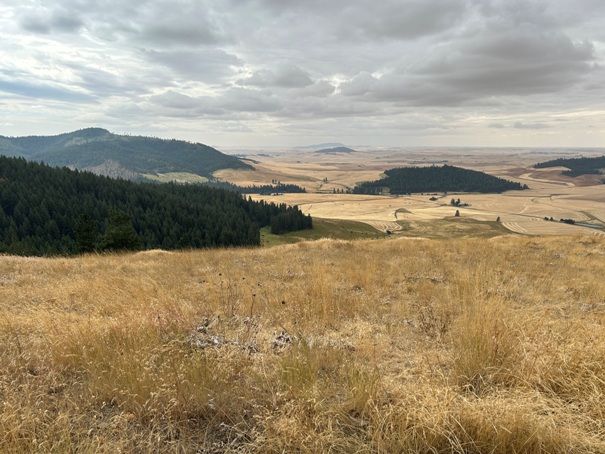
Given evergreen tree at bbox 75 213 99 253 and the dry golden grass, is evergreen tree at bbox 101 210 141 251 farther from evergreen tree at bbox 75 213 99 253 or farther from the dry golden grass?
the dry golden grass

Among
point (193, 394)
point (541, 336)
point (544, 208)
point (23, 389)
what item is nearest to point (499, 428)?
point (541, 336)

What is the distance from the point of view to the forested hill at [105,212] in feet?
330

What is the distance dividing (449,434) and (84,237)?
2304 inches

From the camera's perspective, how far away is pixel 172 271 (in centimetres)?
1298

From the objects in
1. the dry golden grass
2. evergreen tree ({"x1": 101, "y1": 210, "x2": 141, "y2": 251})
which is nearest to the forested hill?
evergreen tree ({"x1": 101, "y1": 210, "x2": 141, "y2": 251})

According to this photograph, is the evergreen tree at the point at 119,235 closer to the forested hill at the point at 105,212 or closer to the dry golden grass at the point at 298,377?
the dry golden grass at the point at 298,377

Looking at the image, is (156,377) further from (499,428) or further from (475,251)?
(475,251)

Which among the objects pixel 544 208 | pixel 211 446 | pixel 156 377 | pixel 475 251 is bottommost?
pixel 544 208

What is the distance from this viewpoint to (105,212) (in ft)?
389

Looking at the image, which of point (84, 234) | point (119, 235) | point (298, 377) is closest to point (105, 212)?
point (84, 234)

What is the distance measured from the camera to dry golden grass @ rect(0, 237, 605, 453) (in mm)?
2836

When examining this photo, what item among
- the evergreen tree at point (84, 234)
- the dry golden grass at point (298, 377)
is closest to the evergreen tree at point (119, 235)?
the evergreen tree at point (84, 234)

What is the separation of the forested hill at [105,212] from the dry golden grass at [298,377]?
87231mm

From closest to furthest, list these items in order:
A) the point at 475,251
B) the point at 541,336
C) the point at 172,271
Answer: the point at 541,336
the point at 172,271
the point at 475,251
